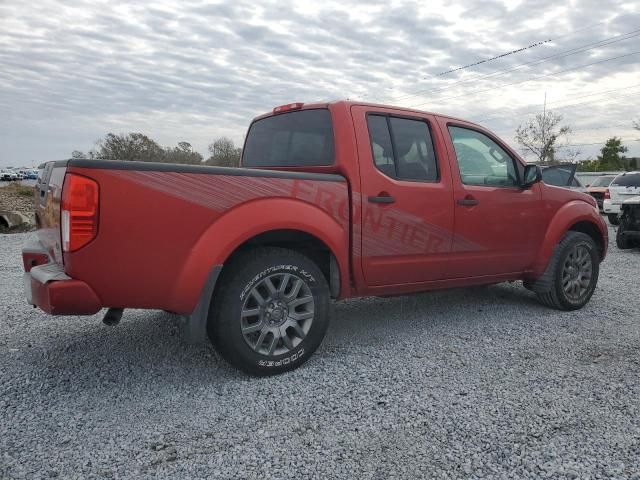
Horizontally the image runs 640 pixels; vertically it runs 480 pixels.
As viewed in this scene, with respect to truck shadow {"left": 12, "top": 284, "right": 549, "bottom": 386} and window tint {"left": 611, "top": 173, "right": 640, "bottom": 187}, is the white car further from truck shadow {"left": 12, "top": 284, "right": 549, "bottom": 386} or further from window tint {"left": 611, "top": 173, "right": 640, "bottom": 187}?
truck shadow {"left": 12, "top": 284, "right": 549, "bottom": 386}

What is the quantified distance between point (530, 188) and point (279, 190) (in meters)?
2.67

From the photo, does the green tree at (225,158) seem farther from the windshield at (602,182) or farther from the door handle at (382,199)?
Answer: the windshield at (602,182)

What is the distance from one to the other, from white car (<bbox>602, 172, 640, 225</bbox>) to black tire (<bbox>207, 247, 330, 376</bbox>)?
12.9m

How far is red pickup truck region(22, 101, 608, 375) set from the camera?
8.84ft

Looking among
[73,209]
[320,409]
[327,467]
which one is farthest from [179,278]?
[327,467]

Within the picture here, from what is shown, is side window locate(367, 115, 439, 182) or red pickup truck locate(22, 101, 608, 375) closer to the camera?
red pickup truck locate(22, 101, 608, 375)

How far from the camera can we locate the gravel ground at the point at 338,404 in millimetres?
2283

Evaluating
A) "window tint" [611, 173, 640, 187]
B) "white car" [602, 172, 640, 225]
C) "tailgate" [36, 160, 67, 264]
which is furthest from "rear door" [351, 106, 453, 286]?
"window tint" [611, 173, 640, 187]

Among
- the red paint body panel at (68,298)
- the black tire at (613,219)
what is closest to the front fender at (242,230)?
the red paint body panel at (68,298)

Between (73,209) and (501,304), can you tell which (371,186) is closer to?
(73,209)

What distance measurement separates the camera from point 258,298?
3.16m

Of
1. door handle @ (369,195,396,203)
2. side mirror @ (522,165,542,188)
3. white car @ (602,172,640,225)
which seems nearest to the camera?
door handle @ (369,195,396,203)

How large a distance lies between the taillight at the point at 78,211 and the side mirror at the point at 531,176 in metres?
3.65

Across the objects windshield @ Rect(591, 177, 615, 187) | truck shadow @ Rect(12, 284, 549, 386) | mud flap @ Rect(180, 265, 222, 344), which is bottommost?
truck shadow @ Rect(12, 284, 549, 386)
